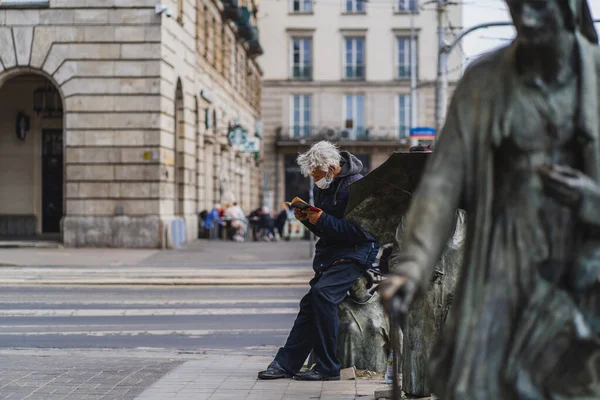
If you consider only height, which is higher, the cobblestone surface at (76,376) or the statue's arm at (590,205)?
the statue's arm at (590,205)

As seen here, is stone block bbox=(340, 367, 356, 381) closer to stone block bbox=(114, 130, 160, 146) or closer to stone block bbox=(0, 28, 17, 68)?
stone block bbox=(114, 130, 160, 146)

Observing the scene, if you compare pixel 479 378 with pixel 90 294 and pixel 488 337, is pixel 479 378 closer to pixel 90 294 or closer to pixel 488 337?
pixel 488 337

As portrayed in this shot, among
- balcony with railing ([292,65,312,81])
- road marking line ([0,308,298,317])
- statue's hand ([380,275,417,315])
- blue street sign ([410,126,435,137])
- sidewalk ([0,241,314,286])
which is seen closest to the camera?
statue's hand ([380,275,417,315])

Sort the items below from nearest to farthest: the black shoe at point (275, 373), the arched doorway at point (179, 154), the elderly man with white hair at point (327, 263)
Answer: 1. the elderly man with white hair at point (327, 263)
2. the black shoe at point (275, 373)
3. the arched doorway at point (179, 154)

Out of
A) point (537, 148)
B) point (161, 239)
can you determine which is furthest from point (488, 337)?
point (161, 239)

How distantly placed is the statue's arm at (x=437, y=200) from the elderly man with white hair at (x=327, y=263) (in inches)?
146

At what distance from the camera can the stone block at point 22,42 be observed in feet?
83.8

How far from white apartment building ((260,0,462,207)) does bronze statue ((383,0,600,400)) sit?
55637 millimetres

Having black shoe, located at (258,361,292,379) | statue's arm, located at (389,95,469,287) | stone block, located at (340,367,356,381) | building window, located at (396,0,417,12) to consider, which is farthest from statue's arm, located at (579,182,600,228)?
building window, located at (396,0,417,12)

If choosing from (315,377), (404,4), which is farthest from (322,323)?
(404,4)

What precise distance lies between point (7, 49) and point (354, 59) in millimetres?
36682

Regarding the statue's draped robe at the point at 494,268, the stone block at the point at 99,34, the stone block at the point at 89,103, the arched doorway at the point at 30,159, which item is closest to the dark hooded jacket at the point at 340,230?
the statue's draped robe at the point at 494,268

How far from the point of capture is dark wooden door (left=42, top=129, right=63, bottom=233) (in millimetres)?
29688

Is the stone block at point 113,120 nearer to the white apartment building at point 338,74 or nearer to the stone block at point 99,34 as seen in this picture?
the stone block at point 99,34
